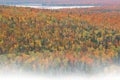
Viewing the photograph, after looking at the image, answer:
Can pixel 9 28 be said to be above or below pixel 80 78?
above

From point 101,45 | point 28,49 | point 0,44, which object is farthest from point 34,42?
point 101,45

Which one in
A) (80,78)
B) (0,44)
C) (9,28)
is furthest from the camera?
(9,28)

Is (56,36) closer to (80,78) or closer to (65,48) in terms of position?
(65,48)

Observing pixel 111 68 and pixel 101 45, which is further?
pixel 101 45

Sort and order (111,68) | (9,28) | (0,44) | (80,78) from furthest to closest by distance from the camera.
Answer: (9,28), (0,44), (111,68), (80,78)

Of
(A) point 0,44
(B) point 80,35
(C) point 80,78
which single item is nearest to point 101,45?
(B) point 80,35

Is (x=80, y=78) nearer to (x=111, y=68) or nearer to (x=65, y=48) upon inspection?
(x=111, y=68)
